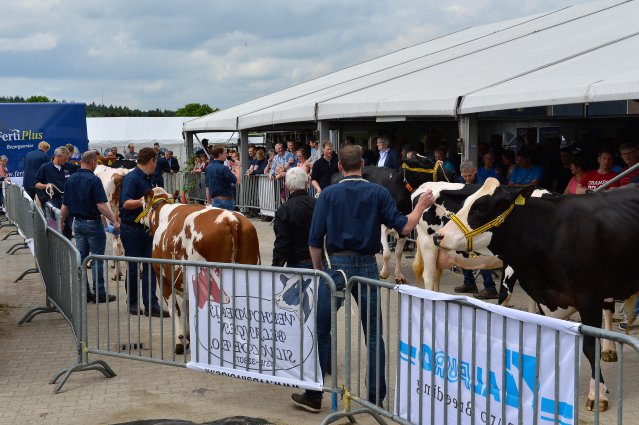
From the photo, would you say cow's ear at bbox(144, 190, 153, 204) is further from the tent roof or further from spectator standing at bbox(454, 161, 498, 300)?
the tent roof

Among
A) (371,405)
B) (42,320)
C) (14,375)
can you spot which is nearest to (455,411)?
(371,405)

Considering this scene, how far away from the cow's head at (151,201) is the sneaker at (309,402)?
347cm

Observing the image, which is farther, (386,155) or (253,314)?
(386,155)

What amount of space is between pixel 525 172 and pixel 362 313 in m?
6.60

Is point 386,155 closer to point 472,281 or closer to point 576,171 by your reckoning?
point 472,281

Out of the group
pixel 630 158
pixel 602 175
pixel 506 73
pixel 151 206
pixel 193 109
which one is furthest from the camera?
pixel 193 109

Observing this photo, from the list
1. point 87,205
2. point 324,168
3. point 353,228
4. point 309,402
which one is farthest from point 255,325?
point 324,168

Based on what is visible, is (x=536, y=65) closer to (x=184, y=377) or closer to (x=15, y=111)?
(x=184, y=377)

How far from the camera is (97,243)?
1070 centimetres

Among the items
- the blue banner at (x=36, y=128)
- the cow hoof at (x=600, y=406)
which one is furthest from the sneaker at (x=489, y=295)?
the blue banner at (x=36, y=128)

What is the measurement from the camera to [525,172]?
39.7 feet

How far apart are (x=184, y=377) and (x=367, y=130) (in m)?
14.9

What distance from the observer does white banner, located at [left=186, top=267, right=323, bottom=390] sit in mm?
6277

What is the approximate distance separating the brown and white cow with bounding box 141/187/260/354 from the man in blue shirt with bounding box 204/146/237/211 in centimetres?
509
